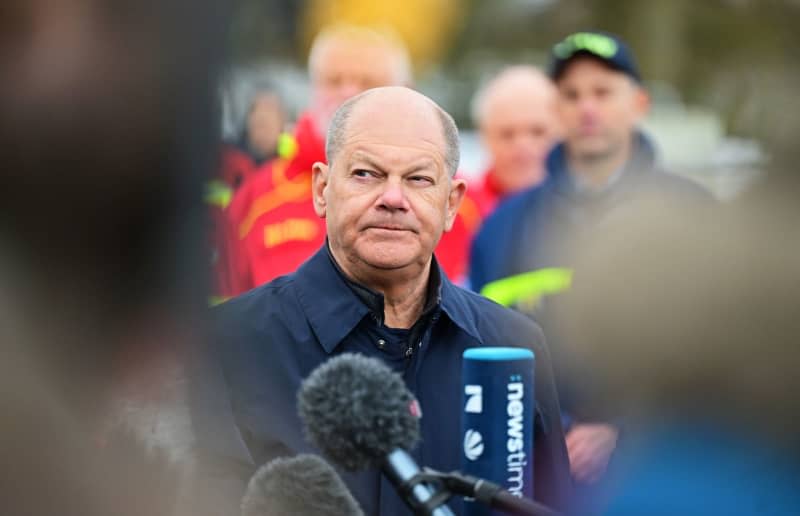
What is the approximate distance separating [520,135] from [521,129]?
0.03 m

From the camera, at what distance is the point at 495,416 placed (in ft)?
5.34

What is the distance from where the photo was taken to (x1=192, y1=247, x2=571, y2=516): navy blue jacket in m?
2.17

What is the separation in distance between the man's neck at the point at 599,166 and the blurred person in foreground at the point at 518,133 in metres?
1.43

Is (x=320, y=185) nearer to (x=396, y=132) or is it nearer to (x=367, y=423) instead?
(x=396, y=132)

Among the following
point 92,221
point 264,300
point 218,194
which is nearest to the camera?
point 92,221

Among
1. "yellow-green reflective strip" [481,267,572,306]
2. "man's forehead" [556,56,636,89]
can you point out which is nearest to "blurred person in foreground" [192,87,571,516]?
"yellow-green reflective strip" [481,267,572,306]

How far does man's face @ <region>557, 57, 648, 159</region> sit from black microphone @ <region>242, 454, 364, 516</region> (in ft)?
11.4

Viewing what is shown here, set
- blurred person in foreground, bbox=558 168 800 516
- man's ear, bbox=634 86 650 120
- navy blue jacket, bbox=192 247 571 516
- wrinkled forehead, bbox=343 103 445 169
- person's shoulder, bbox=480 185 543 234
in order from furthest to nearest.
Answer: man's ear, bbox=634 86 650 120 → person's shoulder, bbox=480 185 543 234 → wrinkled forehead, bbox=343 103 445 169 → navy blue jacket, bbox=192 247 571 516 → blurred person in foreground, bbox=558 168 800 516

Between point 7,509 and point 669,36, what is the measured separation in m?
11.8

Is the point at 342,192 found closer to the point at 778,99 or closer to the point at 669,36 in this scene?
the point at 778,99

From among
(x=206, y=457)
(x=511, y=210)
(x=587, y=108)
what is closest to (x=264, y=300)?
(x=206, y=457)

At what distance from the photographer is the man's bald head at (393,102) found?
8.43 feet

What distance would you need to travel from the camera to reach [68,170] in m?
0.69

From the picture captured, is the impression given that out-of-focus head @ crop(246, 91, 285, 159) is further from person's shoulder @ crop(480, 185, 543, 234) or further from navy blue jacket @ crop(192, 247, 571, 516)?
person's shoulder @ crop(480, 185, 543, 234)
